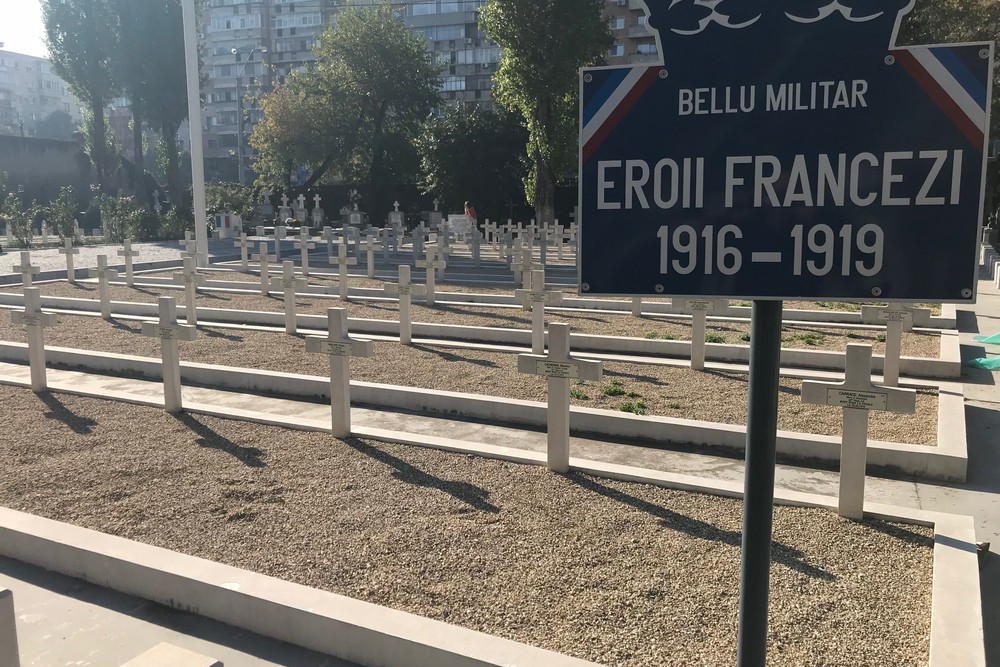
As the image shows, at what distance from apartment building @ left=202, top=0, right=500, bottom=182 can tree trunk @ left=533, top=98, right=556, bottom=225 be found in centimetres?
4117

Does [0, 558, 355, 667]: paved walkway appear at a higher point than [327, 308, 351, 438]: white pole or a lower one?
lower

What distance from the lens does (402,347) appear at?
1073 centimetres

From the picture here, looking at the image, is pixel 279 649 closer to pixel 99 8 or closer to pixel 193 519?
pixel 193 519

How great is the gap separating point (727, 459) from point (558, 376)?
172 centimetres

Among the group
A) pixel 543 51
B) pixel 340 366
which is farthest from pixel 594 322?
pixel 543 51

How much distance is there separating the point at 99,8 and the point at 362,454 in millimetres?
46445

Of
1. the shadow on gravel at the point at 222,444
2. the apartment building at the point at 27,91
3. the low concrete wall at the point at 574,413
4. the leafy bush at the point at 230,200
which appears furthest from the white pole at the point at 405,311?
the apartment building at the point at 27,91

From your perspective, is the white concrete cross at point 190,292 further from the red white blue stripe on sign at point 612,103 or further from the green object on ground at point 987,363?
the red white blue stripe on sign at point 612,103

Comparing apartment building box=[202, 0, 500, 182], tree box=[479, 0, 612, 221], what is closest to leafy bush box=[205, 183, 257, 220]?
tree box=[479, 0, 612, 221]

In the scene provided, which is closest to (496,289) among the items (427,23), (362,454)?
(362,454)

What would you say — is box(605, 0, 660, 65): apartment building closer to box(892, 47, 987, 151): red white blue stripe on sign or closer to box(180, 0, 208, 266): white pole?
box(180, 0, 208, 266): white pole

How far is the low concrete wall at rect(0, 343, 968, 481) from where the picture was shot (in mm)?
6105

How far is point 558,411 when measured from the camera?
5715mm

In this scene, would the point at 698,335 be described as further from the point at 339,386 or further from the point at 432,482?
the point at 432,482
